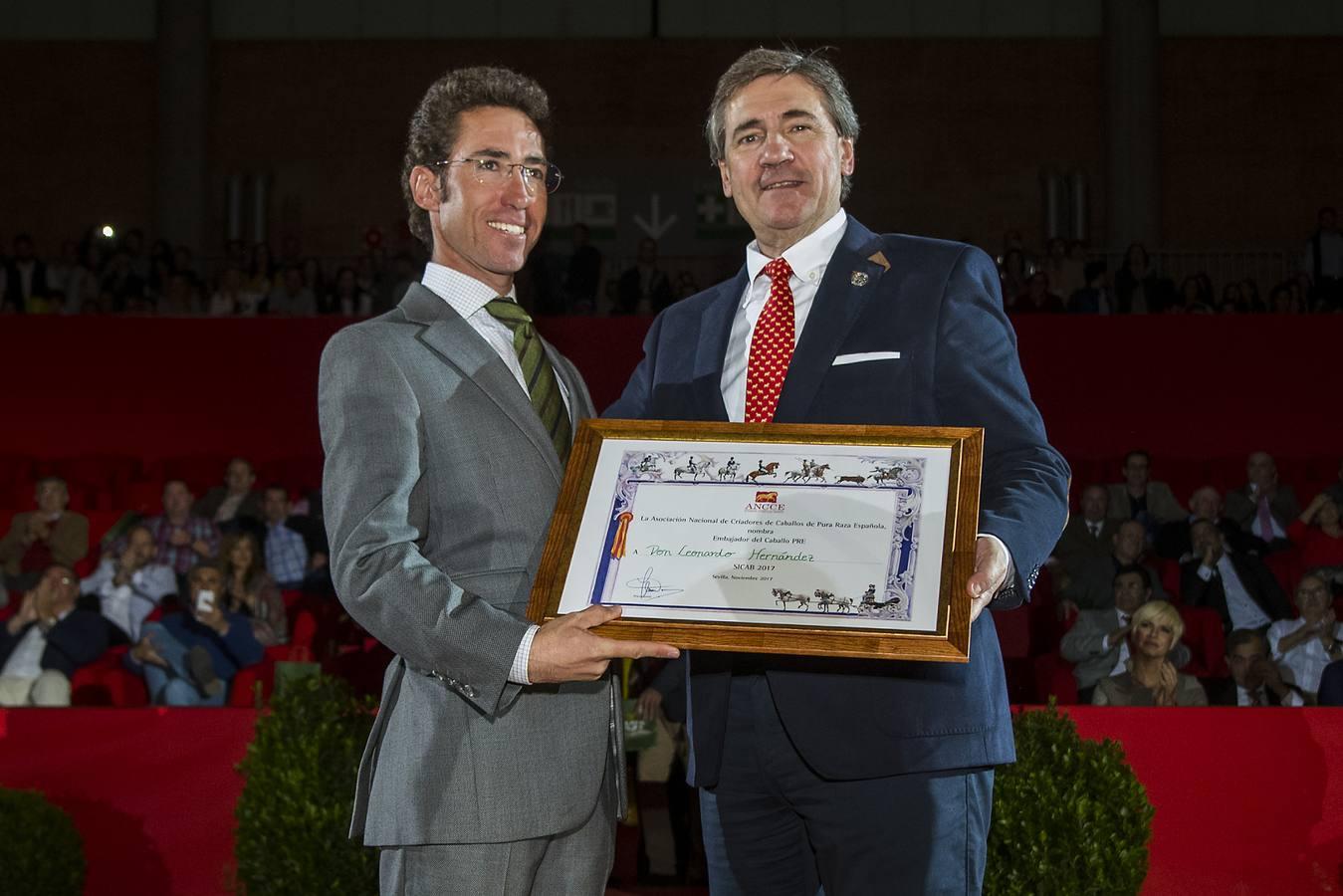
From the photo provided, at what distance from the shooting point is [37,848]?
13.0 ft

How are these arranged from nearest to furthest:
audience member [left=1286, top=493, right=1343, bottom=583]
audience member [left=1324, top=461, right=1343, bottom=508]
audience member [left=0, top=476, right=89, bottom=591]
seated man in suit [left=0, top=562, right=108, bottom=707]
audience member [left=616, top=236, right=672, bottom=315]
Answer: seated man in suit [left=0, top=562, right=108, bottom=707], audience member [left=1286, top=493, right=1343, bottom=583], audience member [left=0, top=476, right=89, bottom=591], audience member [left=1324, top=461, right=1343, bottom=508], audience member [left=616, top=236, right=672, bottom=315]

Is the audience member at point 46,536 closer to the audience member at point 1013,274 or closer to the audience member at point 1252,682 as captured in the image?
the audience member at point 1252,682

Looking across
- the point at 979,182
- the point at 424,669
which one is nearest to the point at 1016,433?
the point at 424,669

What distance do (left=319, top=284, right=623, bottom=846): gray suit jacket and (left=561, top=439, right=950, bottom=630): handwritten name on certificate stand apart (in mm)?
152

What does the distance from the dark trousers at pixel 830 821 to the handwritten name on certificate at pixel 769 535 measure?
289mm

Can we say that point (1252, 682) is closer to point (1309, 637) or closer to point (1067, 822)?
point (1309, 637)

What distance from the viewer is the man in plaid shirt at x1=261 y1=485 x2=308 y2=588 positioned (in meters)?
7.61

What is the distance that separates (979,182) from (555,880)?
14.2m

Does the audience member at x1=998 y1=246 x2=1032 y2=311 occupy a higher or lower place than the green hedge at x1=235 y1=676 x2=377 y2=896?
higher

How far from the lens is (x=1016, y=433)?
2.09m

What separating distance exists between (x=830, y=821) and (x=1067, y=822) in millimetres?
1832

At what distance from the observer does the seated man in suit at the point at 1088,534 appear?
713cm
